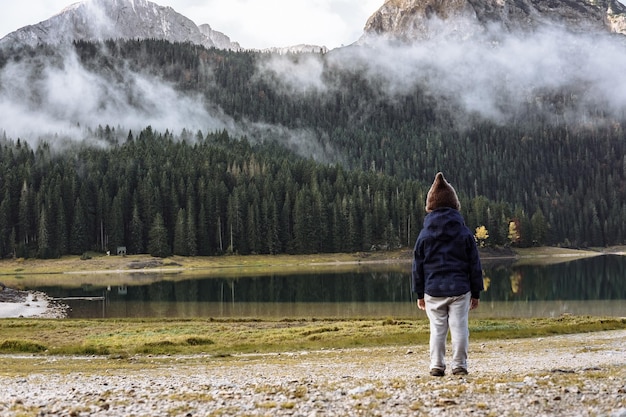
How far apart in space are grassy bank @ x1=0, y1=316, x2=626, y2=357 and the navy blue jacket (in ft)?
63.7

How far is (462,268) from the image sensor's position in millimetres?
12258

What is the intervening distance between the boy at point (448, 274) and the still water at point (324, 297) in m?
41.5

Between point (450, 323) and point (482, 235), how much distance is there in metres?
159

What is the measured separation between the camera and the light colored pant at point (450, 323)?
40.0ft

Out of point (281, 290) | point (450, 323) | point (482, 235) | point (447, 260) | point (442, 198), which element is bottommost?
point (281, 290)

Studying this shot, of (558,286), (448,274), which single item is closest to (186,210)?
(558,286)

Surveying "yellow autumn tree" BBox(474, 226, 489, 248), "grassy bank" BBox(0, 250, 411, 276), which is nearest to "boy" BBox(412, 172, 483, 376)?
"grassy bank" BBox(0, 250, 411, 276)

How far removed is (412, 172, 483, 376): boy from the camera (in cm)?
1220

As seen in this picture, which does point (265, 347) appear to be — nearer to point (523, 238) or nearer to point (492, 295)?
point (492, 295)

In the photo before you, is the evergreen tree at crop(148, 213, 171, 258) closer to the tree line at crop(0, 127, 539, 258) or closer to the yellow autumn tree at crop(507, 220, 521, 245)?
the tree line at crop(0, 127, 539, 258)

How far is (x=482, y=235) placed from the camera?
543 feet

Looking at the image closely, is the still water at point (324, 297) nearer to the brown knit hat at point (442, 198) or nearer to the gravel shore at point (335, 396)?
the gravel shore at point (335, 396)

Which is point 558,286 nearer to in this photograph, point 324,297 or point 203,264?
point 324,297

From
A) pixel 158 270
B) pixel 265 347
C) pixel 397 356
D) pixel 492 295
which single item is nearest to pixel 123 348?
pixel 265 347
